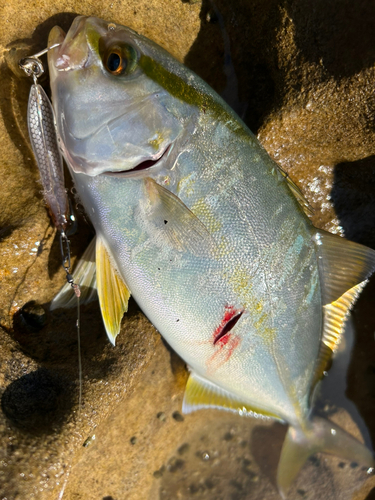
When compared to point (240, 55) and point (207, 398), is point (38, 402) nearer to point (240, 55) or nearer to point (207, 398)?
point (207, 398)

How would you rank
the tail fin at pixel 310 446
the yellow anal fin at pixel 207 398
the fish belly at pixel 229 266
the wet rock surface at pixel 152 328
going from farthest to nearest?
the tail fin at pixel 310 446
the yellow anal fin at pixel 207 398
the wet rock surface at pixel 152 328
the fish belly at pixel 229 266

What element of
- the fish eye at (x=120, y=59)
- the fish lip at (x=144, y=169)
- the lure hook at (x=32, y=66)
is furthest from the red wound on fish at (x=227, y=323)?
the lure hook at (x=32, y=66)

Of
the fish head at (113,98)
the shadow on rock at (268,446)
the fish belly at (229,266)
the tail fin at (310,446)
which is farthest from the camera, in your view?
the shadow on rock at (268,446)

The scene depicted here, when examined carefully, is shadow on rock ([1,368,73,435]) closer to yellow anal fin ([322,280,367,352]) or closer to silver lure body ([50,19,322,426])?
silver lure body ([50,19,322,426])

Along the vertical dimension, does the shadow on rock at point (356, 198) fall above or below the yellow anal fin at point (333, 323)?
above

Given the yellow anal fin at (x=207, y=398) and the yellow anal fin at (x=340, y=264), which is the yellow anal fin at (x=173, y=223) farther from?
the yellow anal fin at (x=207, y=398)

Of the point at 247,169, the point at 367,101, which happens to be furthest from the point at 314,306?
the point at 367,101

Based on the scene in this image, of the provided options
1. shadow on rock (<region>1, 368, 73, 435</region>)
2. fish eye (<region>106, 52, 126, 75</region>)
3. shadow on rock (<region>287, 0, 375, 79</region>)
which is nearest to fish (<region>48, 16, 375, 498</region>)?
fish eye (<region>106, 52, 126, 75</region>)
